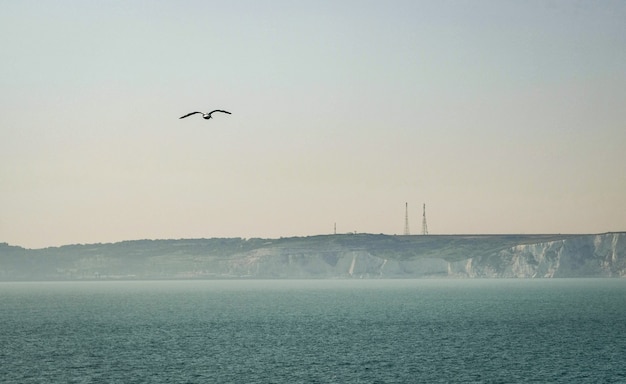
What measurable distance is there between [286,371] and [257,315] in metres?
86.0

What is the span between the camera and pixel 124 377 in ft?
270

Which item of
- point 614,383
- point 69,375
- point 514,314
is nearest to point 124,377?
point 69,375

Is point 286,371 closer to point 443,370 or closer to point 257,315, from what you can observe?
point 443,370

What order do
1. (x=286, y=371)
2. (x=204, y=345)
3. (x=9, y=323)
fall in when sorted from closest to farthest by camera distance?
(x=286, y=371) < (x=204, y=345) < (x=9, y=323)

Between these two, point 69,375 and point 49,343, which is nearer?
→ point 69,375

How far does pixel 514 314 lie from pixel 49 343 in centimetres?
9297

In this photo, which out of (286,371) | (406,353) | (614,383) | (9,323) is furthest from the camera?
(9,323)

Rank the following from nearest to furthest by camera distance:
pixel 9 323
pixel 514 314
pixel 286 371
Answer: pixel 286 371 → pixel 9 323 → pixel 514 314

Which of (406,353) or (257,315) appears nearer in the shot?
(406,353)

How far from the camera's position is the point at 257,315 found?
564ft

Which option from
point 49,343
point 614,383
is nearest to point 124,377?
point 49,343

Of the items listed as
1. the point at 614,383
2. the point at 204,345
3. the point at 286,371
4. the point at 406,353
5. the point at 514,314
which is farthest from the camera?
the point at 514,314

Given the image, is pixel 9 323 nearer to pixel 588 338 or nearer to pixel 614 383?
pixel 588 338

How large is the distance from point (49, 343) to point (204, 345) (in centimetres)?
2176
